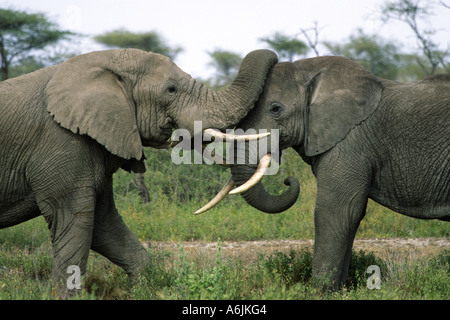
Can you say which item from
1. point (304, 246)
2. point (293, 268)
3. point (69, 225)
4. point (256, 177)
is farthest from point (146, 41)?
point (69, 225)

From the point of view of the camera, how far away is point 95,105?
15.8 feet

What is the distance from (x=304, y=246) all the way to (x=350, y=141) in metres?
2.20

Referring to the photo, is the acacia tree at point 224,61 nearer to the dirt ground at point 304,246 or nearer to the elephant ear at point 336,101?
the dirt ground at point 304,246

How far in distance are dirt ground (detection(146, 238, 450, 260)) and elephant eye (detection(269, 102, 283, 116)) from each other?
5.95ft

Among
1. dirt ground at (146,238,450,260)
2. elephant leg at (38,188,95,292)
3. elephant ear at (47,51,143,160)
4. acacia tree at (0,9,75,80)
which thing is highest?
acacia tree at (0,9,75,80)

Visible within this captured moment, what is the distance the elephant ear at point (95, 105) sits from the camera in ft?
15.6

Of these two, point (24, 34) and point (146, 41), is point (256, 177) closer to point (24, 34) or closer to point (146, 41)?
point (24, 34)

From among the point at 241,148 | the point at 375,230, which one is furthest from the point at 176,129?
the point at 375,230

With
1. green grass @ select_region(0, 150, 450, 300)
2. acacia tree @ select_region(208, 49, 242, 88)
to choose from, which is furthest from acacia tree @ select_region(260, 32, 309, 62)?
green grass @ select_region(0, 150, 450, 300)

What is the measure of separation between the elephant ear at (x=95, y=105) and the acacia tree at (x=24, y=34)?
12898 mm

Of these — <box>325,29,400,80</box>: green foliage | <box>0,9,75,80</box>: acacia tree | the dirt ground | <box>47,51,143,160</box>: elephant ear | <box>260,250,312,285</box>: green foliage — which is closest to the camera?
<box>47,51,143,160</box>: elephant ear

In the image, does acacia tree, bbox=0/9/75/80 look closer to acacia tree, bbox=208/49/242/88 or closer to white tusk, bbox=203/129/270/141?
acacia tree, bbox=208/49/242/88

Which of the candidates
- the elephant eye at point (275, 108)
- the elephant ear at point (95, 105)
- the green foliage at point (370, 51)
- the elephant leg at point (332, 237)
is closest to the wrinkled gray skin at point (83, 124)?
the elephant ear at point (95, 105)

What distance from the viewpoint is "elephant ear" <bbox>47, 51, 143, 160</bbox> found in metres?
4.77
